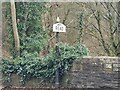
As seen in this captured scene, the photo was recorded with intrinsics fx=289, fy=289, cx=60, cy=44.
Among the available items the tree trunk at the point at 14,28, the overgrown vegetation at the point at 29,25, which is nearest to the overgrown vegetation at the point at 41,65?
the tree trunk at the point at 14,28

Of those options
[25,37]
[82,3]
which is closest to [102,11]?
[82,3]

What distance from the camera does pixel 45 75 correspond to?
280 inches

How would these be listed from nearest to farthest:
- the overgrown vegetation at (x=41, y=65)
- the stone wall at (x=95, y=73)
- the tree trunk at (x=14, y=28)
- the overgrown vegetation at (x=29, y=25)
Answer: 1. the stone wall at (x=95, y=73)
2. the overgrown vegetation at (x=41, y=65)
3. the tree trunk at (x=14, y=28)
4. the overgrown vegetation at (x=29, y=25)

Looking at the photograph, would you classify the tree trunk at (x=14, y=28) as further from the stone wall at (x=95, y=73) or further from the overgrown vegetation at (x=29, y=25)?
the stone wall at (x=95, y=73)

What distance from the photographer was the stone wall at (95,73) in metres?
6.43

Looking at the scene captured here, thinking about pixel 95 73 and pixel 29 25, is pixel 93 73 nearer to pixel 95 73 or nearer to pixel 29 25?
pixel 95 73

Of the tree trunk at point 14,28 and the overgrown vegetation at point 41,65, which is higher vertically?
→ the tree trunk at point 14,28

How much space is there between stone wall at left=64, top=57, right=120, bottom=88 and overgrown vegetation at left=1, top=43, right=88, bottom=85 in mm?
210

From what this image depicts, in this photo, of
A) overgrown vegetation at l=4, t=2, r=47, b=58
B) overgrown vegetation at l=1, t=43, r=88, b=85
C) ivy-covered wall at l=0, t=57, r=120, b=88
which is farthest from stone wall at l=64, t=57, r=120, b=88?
overgrown vegetation at l=4, t=2, r=47, b=58

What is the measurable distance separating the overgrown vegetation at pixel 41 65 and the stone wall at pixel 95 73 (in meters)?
0.21

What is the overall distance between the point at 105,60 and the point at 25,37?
9.92ft

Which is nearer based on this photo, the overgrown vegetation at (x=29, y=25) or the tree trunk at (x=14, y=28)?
the tree trunk at (x=14, y=28)

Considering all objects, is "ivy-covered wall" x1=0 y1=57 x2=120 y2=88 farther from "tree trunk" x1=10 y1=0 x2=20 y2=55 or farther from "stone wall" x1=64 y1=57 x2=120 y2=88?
"tree trunk" x1=10 y1=0 x2=20 y2=55

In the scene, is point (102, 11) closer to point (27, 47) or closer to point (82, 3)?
point (82, 3)
